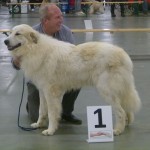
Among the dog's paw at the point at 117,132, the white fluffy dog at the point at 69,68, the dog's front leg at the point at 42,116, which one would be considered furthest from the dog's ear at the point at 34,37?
the dog's paw at the point at 117,132

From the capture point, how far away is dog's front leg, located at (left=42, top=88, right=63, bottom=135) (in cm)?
406

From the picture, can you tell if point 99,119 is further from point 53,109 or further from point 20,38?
point 20,38

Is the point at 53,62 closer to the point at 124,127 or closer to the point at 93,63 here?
the point at 93,63

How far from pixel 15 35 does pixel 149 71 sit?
3689mm

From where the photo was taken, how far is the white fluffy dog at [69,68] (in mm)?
3936

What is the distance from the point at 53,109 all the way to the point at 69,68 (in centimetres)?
46

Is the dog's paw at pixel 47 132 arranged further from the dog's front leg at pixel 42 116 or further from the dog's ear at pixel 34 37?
the dog's ear at pixel 34 37

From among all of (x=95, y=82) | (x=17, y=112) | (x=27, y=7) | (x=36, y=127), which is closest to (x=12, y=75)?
(x=17, y=112)

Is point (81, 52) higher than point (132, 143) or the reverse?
higher

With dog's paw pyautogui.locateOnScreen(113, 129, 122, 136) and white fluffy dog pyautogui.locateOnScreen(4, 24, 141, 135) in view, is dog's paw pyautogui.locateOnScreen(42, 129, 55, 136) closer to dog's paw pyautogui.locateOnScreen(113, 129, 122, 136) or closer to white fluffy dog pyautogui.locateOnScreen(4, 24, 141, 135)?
white fluffy dog pyautogui.locateOnScreen(4, 24, 141, 135)

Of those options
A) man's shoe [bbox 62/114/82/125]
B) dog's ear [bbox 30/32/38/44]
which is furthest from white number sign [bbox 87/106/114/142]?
dog's ear [bbox 30/32/38/44]

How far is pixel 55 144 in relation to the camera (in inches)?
150

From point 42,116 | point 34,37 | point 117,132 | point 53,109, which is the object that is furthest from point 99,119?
point 34,37

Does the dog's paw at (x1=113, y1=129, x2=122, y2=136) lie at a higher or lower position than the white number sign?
lower
